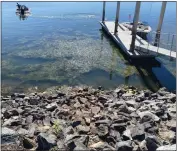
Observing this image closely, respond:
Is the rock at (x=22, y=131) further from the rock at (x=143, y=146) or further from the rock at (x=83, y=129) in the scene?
the rock at (x=143, y=146)

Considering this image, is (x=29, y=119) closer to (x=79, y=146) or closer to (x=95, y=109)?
(x=95, y=109)

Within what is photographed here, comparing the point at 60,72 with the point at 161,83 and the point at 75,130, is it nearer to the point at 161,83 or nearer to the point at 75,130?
the point at 161,83

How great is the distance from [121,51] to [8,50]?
31.5ft

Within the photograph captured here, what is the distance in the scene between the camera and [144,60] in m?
19.1

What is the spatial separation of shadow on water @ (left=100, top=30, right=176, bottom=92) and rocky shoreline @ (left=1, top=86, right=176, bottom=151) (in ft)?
14.2

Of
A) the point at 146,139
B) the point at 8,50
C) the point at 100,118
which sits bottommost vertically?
the point at 8,50

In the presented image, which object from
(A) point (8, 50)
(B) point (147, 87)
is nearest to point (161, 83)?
(B) point (147, 87)

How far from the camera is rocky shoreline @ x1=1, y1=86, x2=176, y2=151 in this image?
6.18 metres

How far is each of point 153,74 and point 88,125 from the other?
10.4m

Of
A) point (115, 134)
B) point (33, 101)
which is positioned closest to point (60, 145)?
point (115, 134)

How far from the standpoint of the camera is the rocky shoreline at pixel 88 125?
20.3 feet

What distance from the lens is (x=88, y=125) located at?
26.1 feet

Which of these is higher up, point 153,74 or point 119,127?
point 119,127

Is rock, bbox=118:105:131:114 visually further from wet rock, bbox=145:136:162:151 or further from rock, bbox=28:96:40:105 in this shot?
rock, bbox=28:96:40:105
